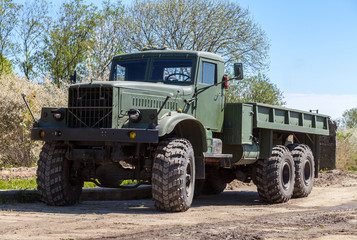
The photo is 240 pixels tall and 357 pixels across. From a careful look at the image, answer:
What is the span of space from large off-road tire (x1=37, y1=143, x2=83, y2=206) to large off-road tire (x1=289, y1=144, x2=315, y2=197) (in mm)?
5643

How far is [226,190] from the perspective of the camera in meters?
15.3

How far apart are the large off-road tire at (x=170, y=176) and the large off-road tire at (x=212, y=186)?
4.53 m

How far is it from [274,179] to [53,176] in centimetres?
456

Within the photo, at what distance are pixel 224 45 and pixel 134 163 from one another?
2463 cm

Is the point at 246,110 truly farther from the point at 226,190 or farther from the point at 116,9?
the point at 116,9

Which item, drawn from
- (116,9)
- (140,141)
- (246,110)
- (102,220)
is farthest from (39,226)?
(116,9)

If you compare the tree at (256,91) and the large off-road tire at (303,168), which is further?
the tree at (256,91)

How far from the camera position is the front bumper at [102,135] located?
866cm

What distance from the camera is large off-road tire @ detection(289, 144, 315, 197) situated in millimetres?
13297

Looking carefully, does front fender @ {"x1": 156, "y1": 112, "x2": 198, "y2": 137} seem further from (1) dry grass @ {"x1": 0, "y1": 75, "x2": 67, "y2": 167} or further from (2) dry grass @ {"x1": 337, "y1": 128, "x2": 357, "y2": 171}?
(2) dry grass @ {"x1": 337, "y1": 128, "x2": 357, "y2": 171}

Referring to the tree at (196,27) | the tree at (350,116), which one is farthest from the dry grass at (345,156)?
the tree at (350,116)

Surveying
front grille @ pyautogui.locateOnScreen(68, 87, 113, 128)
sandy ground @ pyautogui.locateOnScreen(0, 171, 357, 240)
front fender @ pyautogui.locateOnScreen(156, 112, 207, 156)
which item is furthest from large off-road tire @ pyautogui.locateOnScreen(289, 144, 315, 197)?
front grille @ pyautogui.locateOnScreen(68, 87, 113, 128)

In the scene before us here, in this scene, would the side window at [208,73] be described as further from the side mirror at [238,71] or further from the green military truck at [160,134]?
the side mirror at [238,71]

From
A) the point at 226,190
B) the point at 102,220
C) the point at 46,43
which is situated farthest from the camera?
the point at 46,43
